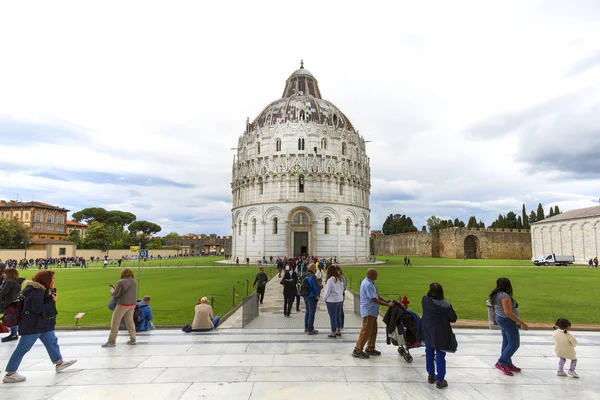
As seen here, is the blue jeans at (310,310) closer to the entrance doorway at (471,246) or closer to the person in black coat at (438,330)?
the person in black coat at (438,330)

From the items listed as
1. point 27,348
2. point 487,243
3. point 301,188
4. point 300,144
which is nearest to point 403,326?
point 27,348

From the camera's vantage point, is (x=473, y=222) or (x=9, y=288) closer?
(x=9, y=288)

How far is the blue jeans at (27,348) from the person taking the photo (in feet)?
20.9

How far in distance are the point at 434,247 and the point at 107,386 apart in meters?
79.6

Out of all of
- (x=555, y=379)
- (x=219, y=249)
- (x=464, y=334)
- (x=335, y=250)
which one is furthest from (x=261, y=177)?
(x=219, y=249)

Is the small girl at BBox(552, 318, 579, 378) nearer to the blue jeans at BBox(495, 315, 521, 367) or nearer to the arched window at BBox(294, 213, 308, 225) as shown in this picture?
the blue jeans at BBox(495, 315, 521, 367)

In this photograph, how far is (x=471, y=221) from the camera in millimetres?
96062

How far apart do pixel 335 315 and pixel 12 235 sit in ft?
236

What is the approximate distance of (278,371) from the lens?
22.3ft

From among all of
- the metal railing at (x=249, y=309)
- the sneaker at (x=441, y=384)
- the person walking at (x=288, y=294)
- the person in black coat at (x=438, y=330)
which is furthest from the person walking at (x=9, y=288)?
the sneaker at (x=441, y=384)

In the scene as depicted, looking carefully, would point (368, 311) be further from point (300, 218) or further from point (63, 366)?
point (300, 218)

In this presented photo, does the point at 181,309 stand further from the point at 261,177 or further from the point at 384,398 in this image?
the point at 261,177

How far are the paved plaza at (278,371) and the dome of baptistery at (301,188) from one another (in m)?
42.7

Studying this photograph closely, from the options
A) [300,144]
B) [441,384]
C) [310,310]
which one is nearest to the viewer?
[441,384]
